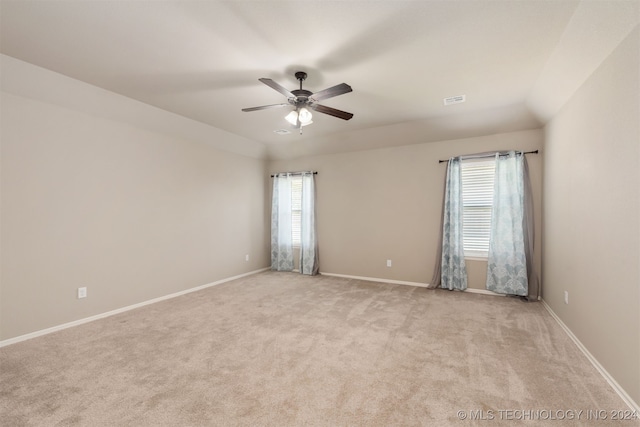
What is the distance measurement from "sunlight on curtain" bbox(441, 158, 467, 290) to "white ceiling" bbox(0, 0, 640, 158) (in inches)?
43.3

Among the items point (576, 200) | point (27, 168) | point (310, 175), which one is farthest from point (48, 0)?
point (576, 200)

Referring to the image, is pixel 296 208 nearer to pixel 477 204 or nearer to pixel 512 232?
pixel 477 204

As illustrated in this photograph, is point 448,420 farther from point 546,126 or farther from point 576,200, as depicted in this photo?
point 546,126

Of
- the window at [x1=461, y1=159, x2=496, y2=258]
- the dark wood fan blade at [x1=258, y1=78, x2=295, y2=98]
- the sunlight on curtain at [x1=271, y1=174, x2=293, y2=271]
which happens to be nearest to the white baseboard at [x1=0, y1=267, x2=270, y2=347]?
the sunlight on curtain at [x1=271, y1=174, x2=293, y2=271]

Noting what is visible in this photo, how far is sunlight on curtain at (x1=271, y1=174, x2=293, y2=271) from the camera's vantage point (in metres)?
5.96

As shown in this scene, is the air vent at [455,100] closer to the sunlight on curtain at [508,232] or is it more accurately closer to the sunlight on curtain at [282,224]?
the sunlight on curtain at [508,232]

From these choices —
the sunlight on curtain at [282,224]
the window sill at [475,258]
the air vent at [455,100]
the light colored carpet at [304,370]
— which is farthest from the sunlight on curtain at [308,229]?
the air vent at [455,100]

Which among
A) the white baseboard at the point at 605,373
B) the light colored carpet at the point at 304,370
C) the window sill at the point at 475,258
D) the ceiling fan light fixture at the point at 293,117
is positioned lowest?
the light colored carpet at the point at 304,370

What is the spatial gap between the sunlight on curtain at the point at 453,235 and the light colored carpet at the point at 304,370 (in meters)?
0.86

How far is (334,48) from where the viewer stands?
2420 millimetres

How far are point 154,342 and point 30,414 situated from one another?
3.31 ft

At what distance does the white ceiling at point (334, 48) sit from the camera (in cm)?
196

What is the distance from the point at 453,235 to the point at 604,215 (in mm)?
2292

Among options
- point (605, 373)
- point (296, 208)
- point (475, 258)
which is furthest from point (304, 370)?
point (296, 208)
